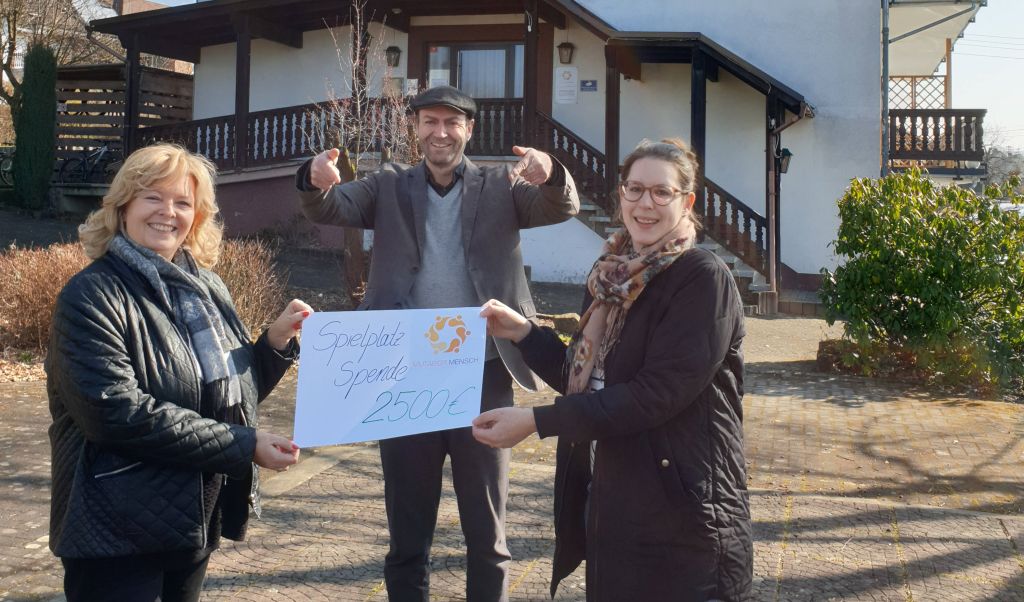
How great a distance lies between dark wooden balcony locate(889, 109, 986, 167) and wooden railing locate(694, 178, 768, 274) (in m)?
3.82

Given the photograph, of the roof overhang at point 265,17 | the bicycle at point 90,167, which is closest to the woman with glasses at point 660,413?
the roof overhang at point 265,17

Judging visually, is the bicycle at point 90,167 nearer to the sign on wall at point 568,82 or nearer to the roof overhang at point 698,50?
the sign on wall at point 568,82

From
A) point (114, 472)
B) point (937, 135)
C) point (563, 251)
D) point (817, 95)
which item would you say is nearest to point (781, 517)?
point (114, 472)

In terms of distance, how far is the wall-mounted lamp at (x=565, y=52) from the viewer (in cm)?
1762

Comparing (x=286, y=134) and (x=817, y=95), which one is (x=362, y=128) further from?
(x=817, y=95)

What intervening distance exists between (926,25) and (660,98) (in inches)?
222

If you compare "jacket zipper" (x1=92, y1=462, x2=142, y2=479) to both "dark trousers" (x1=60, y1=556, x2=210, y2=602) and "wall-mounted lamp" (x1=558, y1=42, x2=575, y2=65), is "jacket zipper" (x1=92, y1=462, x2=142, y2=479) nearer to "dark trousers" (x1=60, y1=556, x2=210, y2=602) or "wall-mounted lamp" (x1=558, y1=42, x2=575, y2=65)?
"dark trousers" (x1=60, y1=556, x2=210, y2=602)

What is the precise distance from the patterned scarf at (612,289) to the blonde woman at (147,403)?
88 centimetres

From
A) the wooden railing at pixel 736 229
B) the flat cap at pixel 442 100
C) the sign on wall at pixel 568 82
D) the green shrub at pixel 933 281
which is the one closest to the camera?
the flat cap at pixel 442 100

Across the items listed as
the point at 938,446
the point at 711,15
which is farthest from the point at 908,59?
the point at 938,446

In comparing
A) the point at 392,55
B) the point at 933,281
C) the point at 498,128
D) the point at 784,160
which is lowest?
the point at 933,281

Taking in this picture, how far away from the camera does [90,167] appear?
67.2 feet

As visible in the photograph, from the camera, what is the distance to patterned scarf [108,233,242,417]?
96.7 inches

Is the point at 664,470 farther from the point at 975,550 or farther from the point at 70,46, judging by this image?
the point at 70,46
